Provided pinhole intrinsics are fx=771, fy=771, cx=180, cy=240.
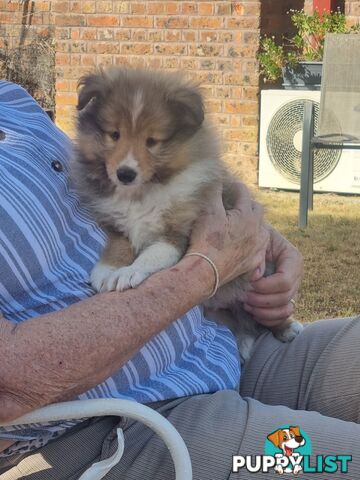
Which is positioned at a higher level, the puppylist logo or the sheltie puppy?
the sheltie puppy

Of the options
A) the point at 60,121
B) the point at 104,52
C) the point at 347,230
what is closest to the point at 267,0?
the point at 104,52

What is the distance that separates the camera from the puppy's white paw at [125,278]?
1637mm

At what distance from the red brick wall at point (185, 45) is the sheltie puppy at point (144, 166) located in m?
4.21

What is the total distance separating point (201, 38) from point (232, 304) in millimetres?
4687

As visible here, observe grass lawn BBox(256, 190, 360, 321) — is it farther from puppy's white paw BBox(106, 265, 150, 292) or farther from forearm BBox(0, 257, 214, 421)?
forearm BBox(0, 257, 214, 421)

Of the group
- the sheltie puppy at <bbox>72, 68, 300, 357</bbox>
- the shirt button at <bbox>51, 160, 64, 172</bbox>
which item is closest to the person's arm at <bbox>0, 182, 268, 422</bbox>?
the sheltie puppy at <bbox>72, 68, 300, 357</bbox>

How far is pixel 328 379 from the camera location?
1845mm

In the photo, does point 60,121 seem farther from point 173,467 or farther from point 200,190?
point 173,467

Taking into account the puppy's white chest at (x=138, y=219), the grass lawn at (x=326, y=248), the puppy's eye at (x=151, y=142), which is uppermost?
the puppy's eye at (x=151, y=142)

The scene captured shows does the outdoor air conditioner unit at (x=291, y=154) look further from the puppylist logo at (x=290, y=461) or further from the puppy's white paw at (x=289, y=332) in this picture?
the puppylist logo at (x=290, y=461)

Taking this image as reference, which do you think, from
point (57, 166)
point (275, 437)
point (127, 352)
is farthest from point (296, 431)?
point (57, 166)

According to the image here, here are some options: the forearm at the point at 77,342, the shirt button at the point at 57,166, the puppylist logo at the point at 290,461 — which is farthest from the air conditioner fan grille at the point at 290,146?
the puppylist logo at the point at 290,461

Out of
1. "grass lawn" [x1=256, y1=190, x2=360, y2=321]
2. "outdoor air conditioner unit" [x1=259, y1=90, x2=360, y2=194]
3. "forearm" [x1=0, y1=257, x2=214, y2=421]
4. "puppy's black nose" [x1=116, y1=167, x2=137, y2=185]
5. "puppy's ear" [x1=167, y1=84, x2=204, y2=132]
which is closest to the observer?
"forearm" [x1=0, y1=257, x2=214, y2=421]

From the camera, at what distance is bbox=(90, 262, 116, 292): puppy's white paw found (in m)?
1.66
